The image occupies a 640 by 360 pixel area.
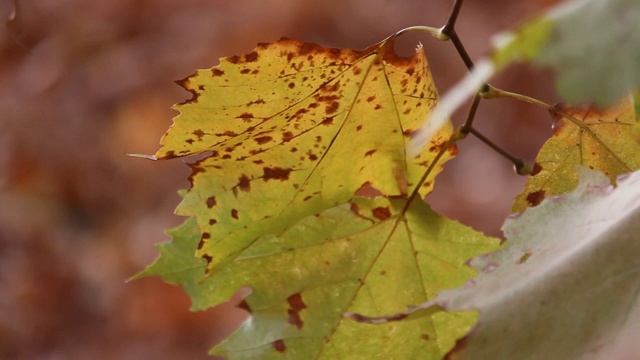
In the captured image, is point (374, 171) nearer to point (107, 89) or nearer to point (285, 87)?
point (285, 87)

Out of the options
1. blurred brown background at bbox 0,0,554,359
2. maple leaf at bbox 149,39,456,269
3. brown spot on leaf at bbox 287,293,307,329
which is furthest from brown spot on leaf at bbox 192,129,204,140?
blurred brown background at bbox 0,0,554,359

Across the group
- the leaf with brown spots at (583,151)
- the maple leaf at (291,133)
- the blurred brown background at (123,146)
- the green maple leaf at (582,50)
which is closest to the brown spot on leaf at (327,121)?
the maple leaf at (291,133)

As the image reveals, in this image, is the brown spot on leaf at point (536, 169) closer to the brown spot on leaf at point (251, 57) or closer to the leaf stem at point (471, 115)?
the leaf stem at point (471, 115)

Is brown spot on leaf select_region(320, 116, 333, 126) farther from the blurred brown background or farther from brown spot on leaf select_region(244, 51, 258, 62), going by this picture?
the blurred brown background

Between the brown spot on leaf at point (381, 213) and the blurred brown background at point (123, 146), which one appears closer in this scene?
the brown spot on leaf at point (381, 213)

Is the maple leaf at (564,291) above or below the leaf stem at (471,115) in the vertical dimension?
below

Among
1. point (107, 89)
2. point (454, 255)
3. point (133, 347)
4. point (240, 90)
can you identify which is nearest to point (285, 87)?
point (240, 90)

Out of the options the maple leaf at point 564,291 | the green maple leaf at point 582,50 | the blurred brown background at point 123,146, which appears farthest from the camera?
the blurred brown background at point 123,146
